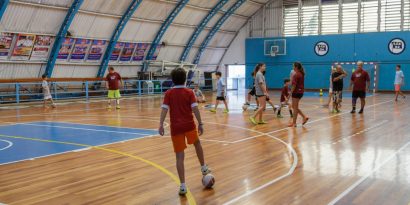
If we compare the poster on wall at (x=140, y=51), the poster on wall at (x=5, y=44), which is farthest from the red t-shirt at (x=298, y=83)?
the poster on wall at (x=140, y=51)

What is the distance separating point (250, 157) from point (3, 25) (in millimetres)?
18228

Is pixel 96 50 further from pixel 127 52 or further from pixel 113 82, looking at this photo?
pixel 113 82

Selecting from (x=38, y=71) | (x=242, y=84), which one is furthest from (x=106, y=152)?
(x=242, y=84)

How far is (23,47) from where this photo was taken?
914 inches

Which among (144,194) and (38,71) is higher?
(38,71)

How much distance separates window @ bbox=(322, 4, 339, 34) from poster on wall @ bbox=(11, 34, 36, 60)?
22.6 meters

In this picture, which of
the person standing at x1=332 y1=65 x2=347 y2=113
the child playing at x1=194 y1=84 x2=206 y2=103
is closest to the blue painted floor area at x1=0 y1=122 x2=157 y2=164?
the person standing at x1=332 y1=65 x2=347 y2=113

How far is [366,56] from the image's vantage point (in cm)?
3281

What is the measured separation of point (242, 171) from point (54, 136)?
20.0ft

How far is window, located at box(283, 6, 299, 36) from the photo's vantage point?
35.7 metres

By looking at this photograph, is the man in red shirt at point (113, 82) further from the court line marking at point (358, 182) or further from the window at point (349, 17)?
the window at point (349, 17)

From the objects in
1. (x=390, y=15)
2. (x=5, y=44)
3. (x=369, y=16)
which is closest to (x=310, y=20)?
(x=369, y=16)

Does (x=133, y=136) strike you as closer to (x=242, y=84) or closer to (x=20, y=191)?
(x=20, y=191)

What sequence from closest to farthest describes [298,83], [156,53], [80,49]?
[298,83] → [80,49] → [156,53]
